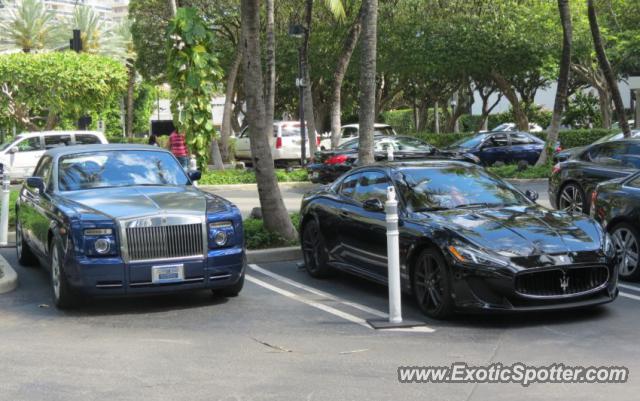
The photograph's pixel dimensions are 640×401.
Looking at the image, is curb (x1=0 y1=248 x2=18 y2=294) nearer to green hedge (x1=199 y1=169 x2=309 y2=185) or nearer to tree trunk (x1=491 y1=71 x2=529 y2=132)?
green hedge (x1=199 y1=169 x2=309 y2=185)

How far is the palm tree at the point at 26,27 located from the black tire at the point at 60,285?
50779 millimetres

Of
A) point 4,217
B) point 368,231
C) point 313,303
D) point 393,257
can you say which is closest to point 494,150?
point 4,217

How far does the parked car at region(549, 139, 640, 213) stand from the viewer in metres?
13.8

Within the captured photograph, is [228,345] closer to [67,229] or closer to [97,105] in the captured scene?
[67,229]

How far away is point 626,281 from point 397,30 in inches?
1132

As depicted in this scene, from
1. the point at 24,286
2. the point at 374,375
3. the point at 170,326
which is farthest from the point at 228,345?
the point at 24,286

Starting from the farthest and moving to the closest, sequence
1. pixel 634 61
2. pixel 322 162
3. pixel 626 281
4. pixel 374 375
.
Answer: pixel 634 61 → pixel 322 162 → pixel 626 281 → pixel 374 375

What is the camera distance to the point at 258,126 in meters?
12.6

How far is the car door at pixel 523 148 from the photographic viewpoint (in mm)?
28297

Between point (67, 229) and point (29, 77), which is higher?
point (29, 77)

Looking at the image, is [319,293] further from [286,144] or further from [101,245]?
[286,144]

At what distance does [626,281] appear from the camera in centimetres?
1018

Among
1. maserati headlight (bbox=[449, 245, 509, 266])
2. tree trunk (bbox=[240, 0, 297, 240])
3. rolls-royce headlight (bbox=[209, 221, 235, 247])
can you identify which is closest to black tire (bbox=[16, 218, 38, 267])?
tree trunk (bbox=[240, 0, 297, 240])

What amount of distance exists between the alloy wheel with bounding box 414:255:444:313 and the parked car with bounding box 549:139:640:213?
587 cm
